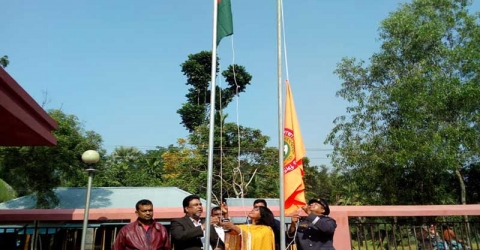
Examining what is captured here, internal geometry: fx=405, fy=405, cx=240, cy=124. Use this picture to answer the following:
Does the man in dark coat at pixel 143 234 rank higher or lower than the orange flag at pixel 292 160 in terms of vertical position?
lower

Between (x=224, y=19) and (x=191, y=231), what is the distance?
2245 millimetres

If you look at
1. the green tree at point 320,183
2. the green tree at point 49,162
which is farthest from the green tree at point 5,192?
the green tree at point 320,183

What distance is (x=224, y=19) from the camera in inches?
173

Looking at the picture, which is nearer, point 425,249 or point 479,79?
point 425,249

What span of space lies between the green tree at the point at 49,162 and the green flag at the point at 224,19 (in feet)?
36.4

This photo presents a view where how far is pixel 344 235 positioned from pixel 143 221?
3.64m

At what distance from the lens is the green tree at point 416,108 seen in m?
11.3

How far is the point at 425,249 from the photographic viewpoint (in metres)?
6.72

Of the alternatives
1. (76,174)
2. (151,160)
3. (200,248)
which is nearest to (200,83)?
(151,160)

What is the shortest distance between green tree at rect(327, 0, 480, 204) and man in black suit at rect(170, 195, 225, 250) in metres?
8.28

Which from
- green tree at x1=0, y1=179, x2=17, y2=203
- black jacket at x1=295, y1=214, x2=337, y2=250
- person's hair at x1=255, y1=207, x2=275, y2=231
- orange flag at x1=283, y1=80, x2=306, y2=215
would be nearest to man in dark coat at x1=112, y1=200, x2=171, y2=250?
person's hair at x1=255, y1=207, x2=275, y2=231

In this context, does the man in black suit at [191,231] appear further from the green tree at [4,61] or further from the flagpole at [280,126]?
the green tree at [4,61]

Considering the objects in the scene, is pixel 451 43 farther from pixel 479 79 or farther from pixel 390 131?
pixel 390 131

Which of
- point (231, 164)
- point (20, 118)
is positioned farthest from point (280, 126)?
point (231, 164)
